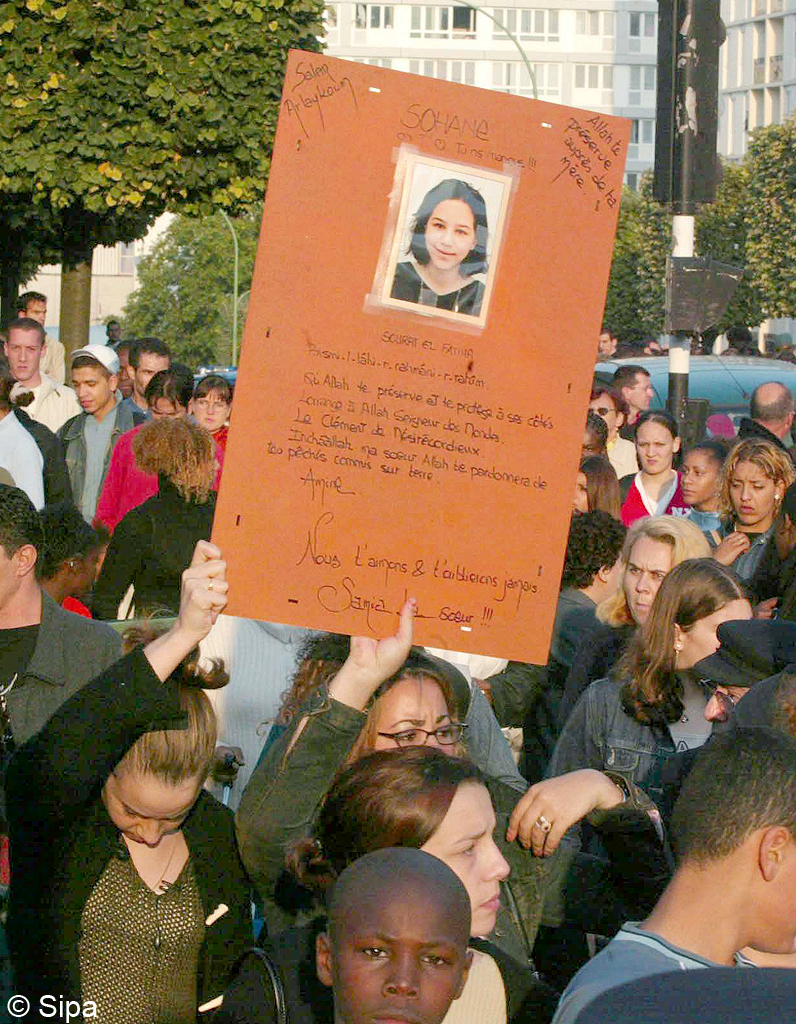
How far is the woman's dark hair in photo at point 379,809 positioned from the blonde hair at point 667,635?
4.81 feet

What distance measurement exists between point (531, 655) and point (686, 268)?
20.8ft

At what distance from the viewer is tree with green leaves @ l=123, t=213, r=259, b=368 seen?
69500mm

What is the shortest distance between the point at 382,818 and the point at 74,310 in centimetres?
1570

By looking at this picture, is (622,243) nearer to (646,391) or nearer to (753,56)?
(753,56)

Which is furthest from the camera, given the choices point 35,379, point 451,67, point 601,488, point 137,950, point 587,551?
point 451,67

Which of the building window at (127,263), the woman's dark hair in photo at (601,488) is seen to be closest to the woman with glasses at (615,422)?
the woman's dark hair in photo at (601,488)

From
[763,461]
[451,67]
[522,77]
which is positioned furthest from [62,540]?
[522,77]

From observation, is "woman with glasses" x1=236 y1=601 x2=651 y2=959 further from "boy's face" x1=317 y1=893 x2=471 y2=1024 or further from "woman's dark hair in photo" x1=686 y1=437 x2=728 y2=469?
"woman's dark hair in photo" x1=686 y1=437 x2=728 y2=469

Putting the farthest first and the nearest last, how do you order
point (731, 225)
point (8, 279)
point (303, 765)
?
1. point (731, 225)
2. point (8, 279)
3. point (303, 765)

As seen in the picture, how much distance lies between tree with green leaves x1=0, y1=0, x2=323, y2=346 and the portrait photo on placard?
13160 mm

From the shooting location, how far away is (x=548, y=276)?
11.1ft

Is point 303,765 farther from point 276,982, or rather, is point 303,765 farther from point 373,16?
point 373,16

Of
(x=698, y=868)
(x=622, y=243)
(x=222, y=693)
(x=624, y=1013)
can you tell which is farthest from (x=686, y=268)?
(x=622, y=243)

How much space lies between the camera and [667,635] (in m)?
4.57
